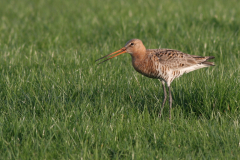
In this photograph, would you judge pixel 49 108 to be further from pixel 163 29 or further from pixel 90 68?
pixel 163 29

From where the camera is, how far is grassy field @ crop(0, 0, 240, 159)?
4090 millimetres

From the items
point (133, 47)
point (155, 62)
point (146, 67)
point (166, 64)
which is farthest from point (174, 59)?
point (133, 47)

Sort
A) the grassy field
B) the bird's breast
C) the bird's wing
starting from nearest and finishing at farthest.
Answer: the grassy field
the bird's breast
the bird's wing

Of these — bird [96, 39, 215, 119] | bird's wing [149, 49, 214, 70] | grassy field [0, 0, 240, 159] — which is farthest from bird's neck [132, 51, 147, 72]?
grassy field [0, 0, 240, 159]

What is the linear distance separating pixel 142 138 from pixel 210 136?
867 mm

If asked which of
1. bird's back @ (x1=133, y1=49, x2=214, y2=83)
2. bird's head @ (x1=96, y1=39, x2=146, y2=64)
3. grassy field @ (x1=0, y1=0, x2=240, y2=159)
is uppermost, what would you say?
bird's head @ (x1=96, y1=39, x2=146, y2=64)

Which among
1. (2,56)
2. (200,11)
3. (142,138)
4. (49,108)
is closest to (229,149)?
(142,138)

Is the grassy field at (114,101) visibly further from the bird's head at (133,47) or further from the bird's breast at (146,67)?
the bird's head at (133,47)

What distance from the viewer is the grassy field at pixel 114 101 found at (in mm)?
4090

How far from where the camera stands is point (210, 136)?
4293mm

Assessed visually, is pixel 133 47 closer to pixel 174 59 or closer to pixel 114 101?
pixel 174 59

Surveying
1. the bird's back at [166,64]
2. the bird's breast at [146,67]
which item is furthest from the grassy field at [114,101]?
the bird's breast at [146,67]

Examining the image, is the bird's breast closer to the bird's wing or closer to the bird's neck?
the bird's neck

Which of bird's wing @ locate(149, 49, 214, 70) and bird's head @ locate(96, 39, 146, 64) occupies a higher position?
bird's head @ locate(96, 39, 146, 64)
